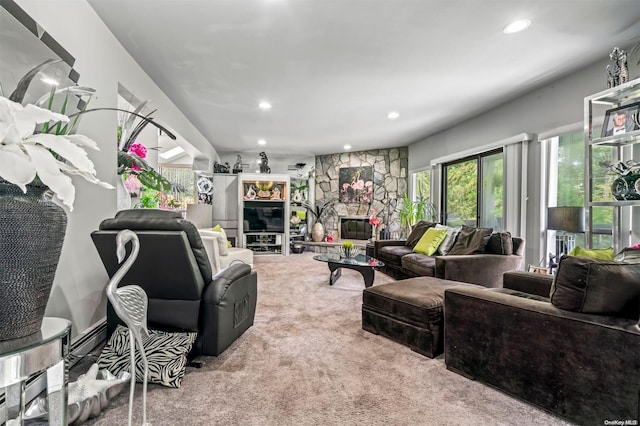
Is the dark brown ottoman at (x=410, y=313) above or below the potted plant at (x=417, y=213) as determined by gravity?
below

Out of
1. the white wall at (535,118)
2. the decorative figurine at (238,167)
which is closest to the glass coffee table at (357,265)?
the white wall at (535,118)

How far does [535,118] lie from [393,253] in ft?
7.99

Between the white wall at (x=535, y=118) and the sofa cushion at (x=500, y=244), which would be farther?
the sofa cushion at (x=500, y=244)

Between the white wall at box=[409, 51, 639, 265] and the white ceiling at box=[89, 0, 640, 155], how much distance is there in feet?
0.53

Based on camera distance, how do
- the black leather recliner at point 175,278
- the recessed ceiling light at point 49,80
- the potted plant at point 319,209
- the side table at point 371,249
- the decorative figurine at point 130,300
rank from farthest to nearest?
the potted plant at point 319,209 → the side table at point 371,249 → the black leather recliner at point 175,278 → the recessed ceiling light at point 49,80 → the decorative figurine at point 130,300

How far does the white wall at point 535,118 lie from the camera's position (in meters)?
3.10

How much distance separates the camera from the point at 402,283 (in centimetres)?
254

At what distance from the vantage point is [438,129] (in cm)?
549

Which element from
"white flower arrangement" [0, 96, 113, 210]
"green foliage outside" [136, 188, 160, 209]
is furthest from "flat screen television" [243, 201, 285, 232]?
"white flower arrangement" [0, 96, 113, 210]

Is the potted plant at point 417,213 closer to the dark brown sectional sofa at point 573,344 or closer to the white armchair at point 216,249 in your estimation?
the white armchair at point 216,249

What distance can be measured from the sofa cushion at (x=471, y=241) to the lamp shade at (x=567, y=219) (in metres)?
0.74

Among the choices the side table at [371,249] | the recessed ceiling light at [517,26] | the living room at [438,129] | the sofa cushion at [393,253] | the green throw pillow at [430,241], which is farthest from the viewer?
the side table at [371,249]

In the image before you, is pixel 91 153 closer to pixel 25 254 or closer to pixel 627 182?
pixel 25 254

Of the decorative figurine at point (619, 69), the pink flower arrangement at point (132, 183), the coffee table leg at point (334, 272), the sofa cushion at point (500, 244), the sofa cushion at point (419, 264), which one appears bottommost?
the coffee table leg at point (334, 272)
